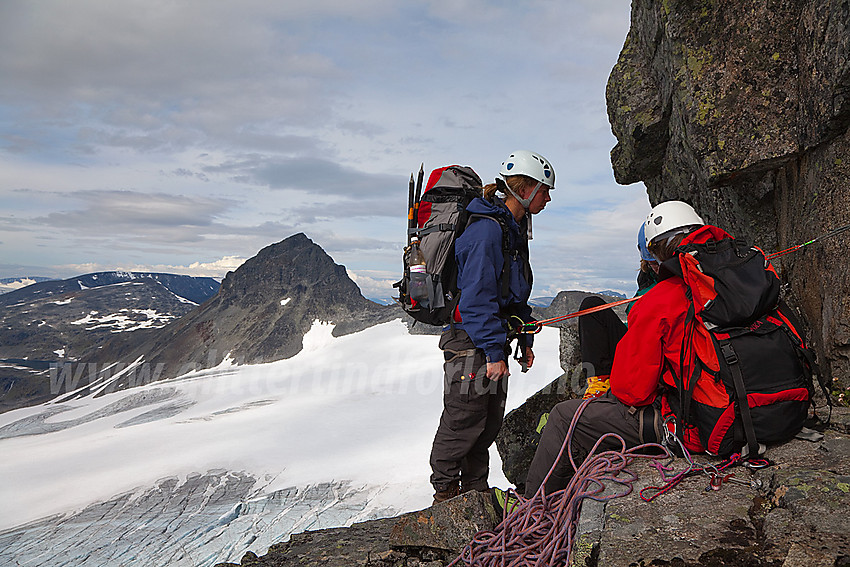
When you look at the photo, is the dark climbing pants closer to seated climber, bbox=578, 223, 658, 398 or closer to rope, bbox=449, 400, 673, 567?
seated climber, bbox=578, 223, 658, 398

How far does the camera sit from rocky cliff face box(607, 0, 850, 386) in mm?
5879

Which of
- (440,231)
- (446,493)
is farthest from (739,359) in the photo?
(446,493)

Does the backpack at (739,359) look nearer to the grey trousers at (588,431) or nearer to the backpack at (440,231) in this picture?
the grey trousers at (588,431)

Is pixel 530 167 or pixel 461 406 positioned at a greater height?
pixel 530 167

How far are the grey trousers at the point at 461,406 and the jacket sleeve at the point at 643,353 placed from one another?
1.65m

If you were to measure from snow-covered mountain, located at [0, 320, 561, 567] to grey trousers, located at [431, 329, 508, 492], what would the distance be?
86.4 ft

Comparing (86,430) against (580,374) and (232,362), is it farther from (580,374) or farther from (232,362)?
(580,374)

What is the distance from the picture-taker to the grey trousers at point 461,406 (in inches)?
240

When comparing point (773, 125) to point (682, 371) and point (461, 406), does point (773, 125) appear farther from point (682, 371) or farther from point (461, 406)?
point (461, 406)

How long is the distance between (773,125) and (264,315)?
315 feet

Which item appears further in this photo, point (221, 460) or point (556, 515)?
point (221, 460)

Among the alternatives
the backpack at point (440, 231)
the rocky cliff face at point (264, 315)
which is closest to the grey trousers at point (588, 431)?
the backpack at point (440, 231)

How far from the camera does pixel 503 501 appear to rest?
615 centimetres

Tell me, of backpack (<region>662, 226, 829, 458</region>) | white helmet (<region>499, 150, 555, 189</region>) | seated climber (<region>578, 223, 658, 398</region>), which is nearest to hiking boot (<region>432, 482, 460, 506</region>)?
seated climber (<region>578, 223, 658, 398</region>)
